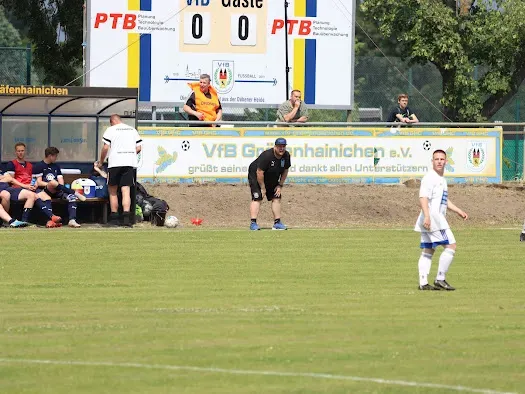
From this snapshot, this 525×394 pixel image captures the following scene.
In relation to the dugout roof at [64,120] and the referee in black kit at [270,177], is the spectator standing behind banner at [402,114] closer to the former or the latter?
the referee in black kit at [270,177]

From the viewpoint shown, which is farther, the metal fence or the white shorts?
the metal fence

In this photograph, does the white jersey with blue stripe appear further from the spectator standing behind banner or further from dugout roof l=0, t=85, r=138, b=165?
the spectator standing behind banner

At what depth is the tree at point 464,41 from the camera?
35.8 metres

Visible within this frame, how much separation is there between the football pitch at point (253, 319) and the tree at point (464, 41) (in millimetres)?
15030

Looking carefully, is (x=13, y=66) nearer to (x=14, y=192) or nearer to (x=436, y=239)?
(x=14, y=192)

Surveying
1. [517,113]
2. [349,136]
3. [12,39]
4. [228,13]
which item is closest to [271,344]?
[349,136]

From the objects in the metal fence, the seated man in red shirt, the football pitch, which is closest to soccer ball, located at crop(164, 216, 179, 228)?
the seated man in red shirt

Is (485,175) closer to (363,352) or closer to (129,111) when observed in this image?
(129,111)

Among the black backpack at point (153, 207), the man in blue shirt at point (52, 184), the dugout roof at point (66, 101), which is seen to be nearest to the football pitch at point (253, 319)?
the man in blue shirt at point (52, 184)

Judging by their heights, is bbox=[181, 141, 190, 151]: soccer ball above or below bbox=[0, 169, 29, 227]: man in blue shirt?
above

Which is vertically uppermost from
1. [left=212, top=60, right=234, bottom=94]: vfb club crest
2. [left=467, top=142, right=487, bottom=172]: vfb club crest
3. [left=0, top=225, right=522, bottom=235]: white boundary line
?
[left=212, top=60, right=234, bottom=94]: vfb club crest

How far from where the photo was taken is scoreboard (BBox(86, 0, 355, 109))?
32312mm

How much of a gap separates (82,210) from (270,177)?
3847 millimetres

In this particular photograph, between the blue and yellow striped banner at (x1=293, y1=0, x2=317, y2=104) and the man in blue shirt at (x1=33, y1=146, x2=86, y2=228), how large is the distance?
9845 mm
